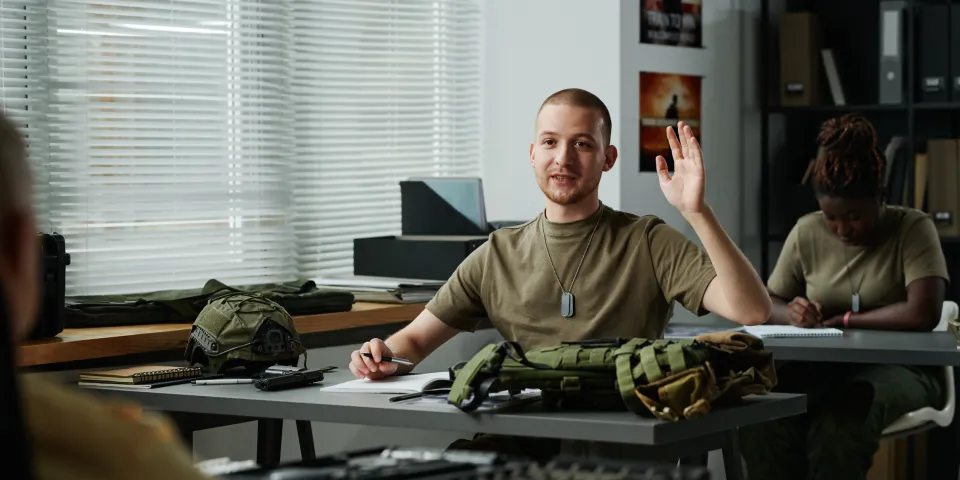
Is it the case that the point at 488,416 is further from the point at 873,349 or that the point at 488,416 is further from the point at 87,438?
the point at 873,349

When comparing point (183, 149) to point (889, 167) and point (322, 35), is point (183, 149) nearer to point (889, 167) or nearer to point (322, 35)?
point (322, 35)

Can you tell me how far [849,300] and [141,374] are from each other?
2397mm

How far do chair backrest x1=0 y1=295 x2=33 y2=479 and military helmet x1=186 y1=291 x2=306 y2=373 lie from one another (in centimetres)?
196

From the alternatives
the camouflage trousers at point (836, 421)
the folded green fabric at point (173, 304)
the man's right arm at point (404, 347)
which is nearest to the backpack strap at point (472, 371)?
the man's right arm at point (404, 347)

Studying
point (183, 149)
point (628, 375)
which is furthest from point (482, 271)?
point (183, 149)

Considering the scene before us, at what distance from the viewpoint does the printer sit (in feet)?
13.2

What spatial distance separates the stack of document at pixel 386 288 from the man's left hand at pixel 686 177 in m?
1.35

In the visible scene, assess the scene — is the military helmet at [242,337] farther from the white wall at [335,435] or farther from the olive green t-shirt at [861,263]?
the olive green t-shirt at [861,263]

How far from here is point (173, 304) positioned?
3369mm

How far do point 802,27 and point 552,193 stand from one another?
2.72 m

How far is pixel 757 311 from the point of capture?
2.67 metres

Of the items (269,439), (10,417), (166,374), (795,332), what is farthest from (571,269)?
(10,417)

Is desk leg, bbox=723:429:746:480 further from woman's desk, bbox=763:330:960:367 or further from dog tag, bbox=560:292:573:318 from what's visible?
woman's desk, bbox=763:330:960:367

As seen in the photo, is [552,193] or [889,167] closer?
[552,193]
